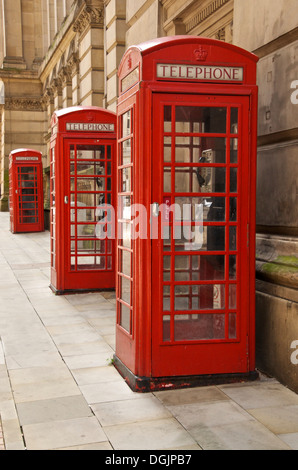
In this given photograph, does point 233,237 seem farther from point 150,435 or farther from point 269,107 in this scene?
point 150,435

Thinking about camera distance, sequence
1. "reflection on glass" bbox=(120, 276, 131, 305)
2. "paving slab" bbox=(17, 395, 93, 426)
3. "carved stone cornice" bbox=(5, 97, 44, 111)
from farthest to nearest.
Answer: "carved stone cornice" bbox=(5, 97, 44, 111)
"reflection on glass" bbox=(120, 276, 131, 305)
"paving slab" bbox=(17, 395, 93, 426)

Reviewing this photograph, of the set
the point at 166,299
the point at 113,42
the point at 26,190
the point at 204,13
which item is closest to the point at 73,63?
the point at 26,190

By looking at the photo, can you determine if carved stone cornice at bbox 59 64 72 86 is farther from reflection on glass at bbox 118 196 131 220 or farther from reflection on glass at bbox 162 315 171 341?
reflection on glass at bbox 162 315 171 341

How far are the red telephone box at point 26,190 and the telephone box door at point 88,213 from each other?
36.2 feet

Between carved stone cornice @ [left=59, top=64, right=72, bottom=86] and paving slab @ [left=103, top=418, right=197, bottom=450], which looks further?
carved stone cornice @ [left=59, top=64, right=72, bottom=86]

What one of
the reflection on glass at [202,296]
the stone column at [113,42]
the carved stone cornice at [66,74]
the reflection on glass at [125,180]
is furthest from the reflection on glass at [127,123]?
the carved stone cornice at [66,74]

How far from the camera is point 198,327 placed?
4.62m

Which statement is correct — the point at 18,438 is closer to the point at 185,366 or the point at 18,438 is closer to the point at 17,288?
the point at 185,366

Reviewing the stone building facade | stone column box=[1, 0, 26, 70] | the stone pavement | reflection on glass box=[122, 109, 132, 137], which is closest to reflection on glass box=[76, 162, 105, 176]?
the stone building facade

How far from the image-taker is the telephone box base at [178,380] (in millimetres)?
4457

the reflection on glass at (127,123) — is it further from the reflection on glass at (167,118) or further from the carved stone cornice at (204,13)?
the carved stone cornice at (204,13)

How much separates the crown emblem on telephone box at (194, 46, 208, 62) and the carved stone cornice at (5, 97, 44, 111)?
27506 millimetres

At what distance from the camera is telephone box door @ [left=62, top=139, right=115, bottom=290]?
8.33 metres
